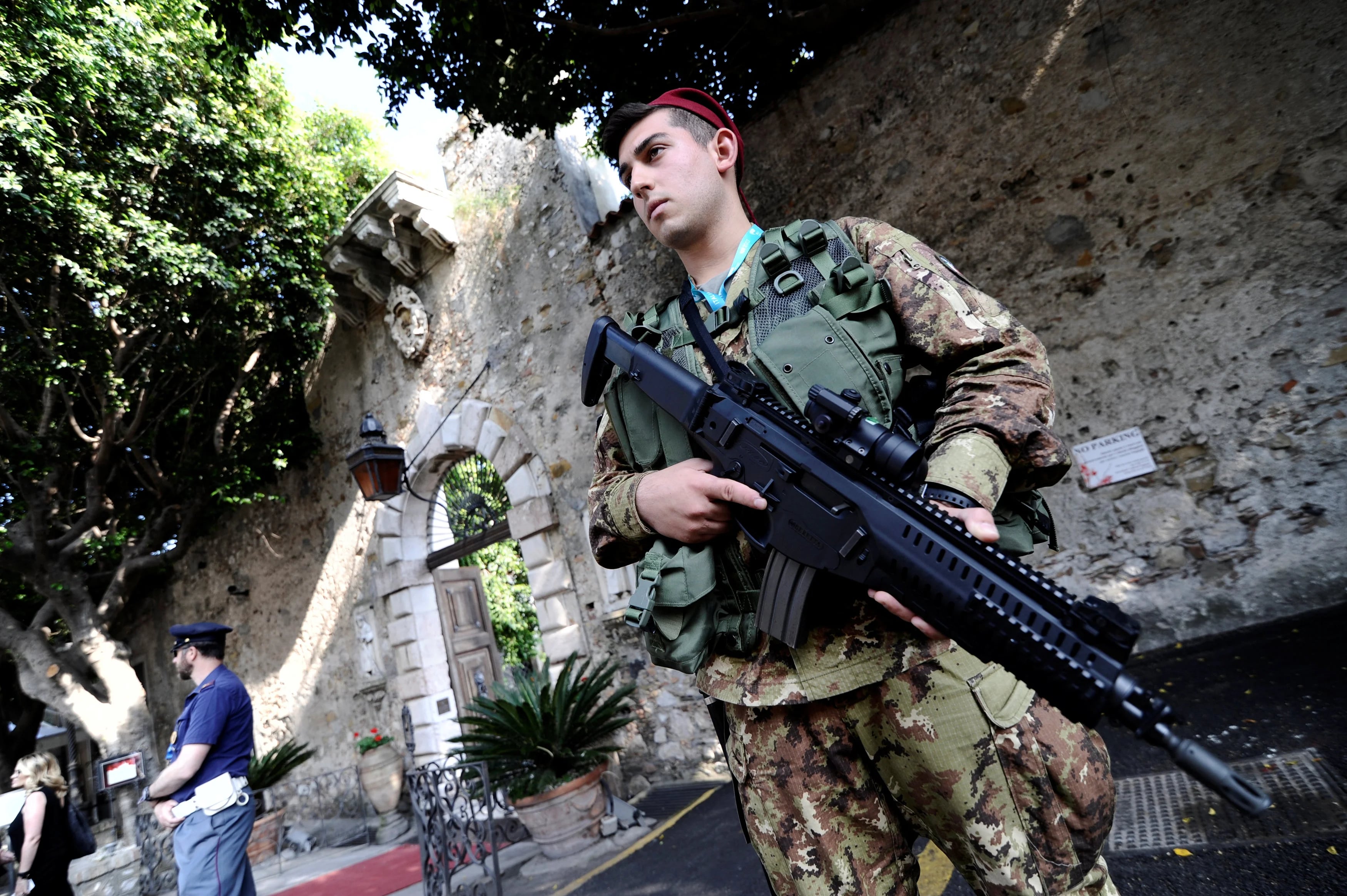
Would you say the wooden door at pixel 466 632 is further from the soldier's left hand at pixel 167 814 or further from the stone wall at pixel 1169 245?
the stone wall at pixel 1169 245

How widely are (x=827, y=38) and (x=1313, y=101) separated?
2.61 metres

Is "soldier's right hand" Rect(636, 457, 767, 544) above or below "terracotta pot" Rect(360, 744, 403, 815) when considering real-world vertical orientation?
above

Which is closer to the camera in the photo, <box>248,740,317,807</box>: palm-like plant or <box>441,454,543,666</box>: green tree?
<box>248,740,317,807</box>: palm-like plant

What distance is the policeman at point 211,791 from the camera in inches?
123

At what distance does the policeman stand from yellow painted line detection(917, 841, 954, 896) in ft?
10.4

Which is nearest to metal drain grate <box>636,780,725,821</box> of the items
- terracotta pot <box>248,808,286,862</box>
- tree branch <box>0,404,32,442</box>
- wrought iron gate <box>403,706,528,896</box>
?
wrought iron gate <box>403,706,528,896</box>

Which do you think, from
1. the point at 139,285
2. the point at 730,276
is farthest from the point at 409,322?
the point at 730,276

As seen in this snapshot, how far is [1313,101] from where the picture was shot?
305cm

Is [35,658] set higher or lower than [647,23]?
lower

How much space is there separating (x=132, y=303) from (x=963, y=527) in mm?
8139

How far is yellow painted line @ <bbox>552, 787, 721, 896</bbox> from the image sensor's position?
11.6 ft

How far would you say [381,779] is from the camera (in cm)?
667

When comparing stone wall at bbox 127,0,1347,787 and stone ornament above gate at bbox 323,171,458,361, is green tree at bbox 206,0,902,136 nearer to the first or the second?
stone wall at bbox 127,0,1347,787

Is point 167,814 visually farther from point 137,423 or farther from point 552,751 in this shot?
point 137,423
